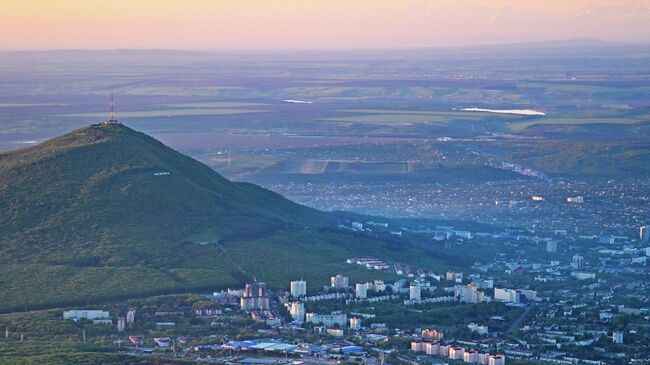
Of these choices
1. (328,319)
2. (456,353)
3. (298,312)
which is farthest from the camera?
(298,312)

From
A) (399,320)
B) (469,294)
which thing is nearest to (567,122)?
(469,294)

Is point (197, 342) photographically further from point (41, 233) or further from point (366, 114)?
point (366, 114)

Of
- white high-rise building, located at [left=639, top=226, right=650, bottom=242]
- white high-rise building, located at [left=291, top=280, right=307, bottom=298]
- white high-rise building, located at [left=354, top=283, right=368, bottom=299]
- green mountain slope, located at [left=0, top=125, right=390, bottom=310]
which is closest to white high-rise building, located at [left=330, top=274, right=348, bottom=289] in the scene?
white high-rise building, located at [left=354, top=283, right=368, bottom=299]

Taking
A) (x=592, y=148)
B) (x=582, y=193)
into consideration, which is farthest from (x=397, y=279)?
(x=592, y=148)

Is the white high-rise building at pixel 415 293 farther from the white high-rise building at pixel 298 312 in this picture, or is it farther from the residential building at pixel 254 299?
→ the white high-rise building at pixel 298 312

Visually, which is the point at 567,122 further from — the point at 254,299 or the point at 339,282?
the point at 254,299

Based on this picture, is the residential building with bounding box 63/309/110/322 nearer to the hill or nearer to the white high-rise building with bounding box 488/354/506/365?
the hill

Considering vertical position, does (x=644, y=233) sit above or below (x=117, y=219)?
below
